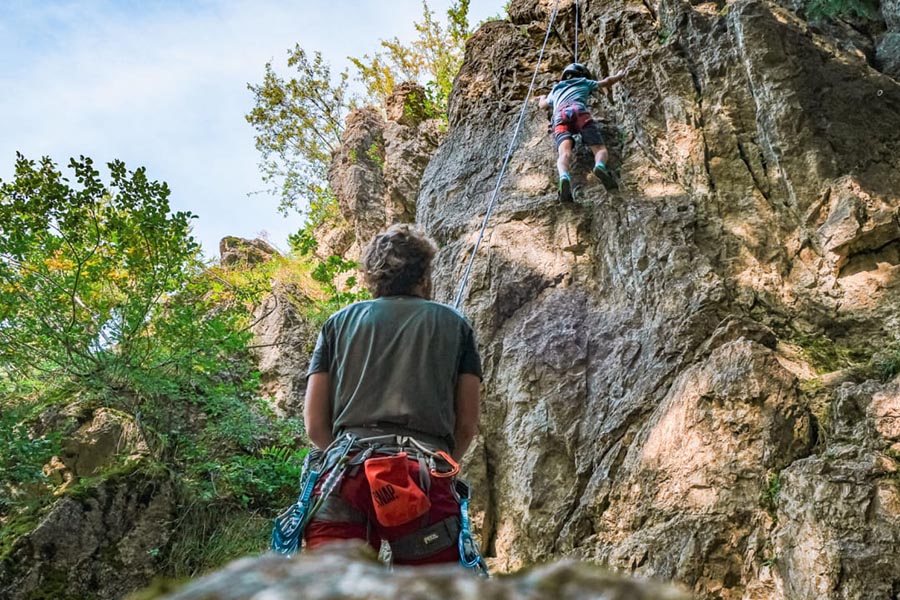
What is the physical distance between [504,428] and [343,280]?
7516mm

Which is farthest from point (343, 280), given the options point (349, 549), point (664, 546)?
point (349, 549)

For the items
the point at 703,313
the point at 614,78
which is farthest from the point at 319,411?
the point at 614,78

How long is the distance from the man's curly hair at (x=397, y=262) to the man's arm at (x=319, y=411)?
0.46 meters

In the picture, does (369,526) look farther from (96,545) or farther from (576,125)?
(576,125)

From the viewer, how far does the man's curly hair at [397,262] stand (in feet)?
9.59

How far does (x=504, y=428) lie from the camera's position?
210 inches

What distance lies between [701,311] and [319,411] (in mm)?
3182

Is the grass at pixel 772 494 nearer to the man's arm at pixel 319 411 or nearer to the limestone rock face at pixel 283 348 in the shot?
the man's arm at pixel 319 411

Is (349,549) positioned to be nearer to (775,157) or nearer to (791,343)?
(791,343)

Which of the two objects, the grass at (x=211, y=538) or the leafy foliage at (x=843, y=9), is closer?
the grass at (x=211, y=538)

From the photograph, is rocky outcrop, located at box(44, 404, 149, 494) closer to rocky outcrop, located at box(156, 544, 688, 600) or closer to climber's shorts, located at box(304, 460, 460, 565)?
climber's shorts, located at box(304, 460, 460, 565)

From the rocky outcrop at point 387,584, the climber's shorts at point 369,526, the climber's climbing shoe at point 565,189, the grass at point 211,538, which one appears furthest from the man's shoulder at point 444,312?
the grass at point 211,538

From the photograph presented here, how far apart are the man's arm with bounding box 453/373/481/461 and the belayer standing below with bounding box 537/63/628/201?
3850 millimetres

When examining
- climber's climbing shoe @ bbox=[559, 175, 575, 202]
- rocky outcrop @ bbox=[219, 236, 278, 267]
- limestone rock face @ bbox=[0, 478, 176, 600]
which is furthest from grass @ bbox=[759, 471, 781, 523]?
rocky outcrop @ bbox=[219, 236, 278, 267]
